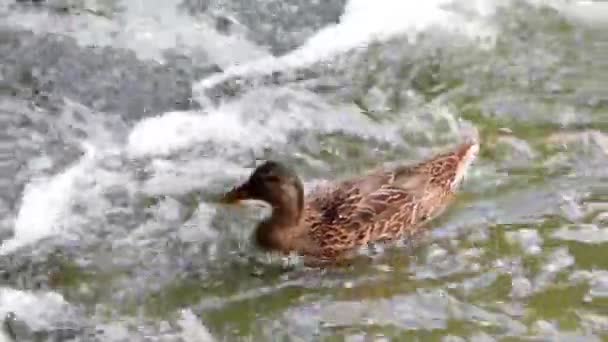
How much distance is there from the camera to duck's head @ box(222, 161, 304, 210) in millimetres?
5469

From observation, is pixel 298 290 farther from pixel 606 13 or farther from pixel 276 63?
pixel 606 13

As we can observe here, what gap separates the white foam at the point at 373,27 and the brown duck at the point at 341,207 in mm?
1769

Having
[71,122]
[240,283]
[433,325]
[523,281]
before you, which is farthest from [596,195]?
[71,122]

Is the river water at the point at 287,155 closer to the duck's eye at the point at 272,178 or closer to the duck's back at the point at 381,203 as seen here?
the duck's back at the point at 381,203

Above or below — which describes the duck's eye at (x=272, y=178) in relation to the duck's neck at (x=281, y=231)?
above

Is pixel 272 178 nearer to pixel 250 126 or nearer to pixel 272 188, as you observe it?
pixel 272 188

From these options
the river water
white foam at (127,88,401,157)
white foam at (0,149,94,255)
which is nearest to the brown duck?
the river water

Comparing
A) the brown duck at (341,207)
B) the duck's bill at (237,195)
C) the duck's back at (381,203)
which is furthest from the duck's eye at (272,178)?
the duck's back at (381,203)

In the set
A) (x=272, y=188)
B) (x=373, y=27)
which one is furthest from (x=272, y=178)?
(x=373, y=27)

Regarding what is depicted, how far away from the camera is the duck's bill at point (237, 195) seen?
5531mm

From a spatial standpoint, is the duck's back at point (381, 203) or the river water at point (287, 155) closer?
the river water at point (287, 155)

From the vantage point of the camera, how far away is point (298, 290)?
5.44 m

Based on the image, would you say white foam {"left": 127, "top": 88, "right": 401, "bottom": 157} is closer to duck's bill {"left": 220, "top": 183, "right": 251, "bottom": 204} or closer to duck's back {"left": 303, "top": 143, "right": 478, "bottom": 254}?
duck's back {"left": 303, "top": 143, "right": 478, "bottom": 254}

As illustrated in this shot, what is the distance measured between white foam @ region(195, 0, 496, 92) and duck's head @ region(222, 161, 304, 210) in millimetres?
1773
